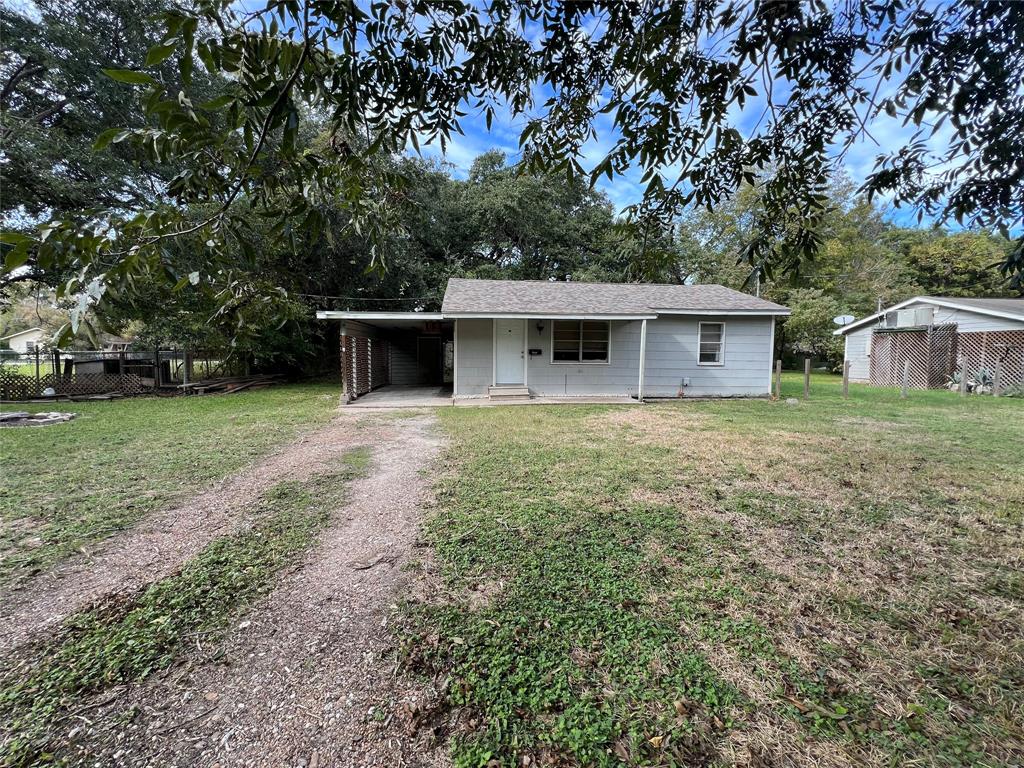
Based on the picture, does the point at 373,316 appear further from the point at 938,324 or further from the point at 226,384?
the point at 938,324

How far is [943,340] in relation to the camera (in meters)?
14.1

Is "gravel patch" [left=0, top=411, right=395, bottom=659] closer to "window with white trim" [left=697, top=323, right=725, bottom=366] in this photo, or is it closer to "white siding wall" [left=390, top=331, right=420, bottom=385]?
"window with white trim" [left=697, top=323, right=725, bottom=366]

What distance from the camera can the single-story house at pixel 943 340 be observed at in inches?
490

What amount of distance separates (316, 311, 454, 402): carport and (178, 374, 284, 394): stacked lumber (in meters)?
3.80

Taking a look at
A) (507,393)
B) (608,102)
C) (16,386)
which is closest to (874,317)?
(507,393)

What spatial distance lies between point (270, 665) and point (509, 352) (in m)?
9.09

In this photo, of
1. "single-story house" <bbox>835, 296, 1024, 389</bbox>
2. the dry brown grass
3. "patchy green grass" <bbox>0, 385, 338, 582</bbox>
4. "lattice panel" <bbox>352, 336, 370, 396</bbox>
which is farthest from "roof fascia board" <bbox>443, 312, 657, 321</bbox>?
"single-story house" <bbox>835, 296, 1024, 389</bbox>

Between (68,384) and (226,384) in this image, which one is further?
(226,384)

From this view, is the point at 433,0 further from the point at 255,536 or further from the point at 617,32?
the point at 255,536

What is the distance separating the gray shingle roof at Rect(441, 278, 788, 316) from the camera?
33.4 ft

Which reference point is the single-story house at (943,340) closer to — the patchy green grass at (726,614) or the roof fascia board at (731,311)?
the roof fascia board at (731,311)

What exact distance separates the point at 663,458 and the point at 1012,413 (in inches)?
344

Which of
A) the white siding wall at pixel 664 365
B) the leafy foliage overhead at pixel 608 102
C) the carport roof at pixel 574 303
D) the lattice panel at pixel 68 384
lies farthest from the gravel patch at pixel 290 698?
the lattice panel at pixel 68 384

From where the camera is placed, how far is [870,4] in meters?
2.13
